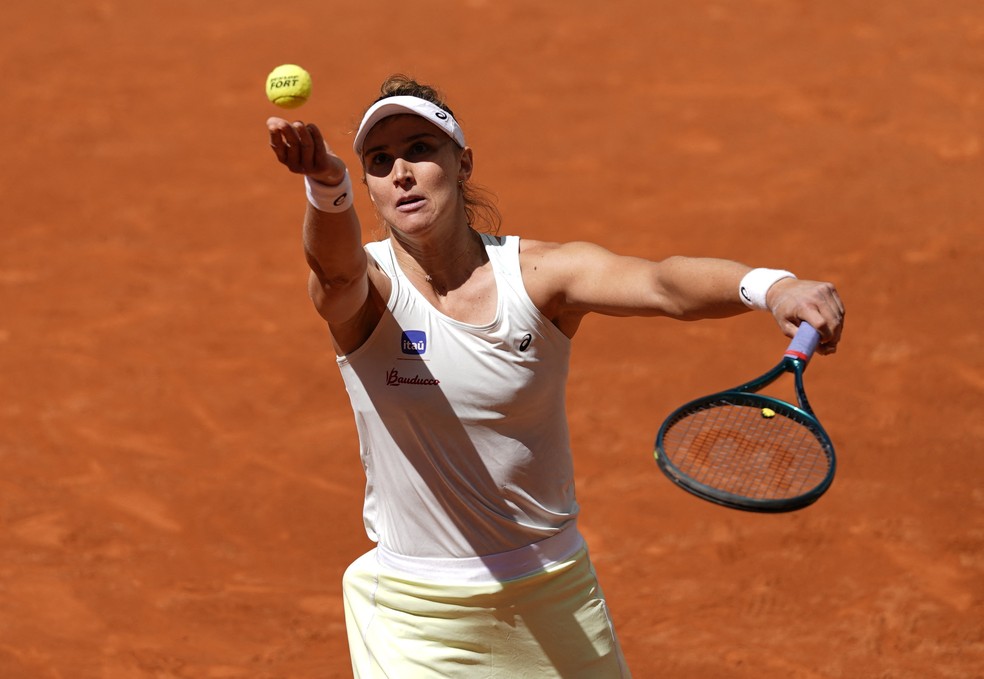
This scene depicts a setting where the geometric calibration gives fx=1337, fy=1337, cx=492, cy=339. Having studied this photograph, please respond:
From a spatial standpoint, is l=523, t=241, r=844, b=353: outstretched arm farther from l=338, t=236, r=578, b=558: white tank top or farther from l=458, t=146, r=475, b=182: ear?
l=458, t=146, r=475, b=182: ear

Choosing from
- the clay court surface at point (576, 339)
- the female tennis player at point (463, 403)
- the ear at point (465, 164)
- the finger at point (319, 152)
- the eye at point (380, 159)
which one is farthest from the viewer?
the clay court surface at point (576, 339)

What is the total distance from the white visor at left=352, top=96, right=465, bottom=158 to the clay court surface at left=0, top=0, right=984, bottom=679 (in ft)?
10.8

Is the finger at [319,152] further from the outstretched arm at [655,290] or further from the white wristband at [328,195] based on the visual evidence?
the outstretched arm at [655,290]

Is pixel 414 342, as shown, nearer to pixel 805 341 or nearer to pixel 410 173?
pixel 410 173

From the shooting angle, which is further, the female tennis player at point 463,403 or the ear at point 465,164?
the ear at point 465,164

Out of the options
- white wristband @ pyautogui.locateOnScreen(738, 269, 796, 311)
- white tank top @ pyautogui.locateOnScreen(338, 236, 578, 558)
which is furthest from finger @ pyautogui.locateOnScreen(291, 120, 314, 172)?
white wristband @ pyautogui.locateOnScreen(738, 269, 796, 311)

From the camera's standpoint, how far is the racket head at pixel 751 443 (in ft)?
11.0

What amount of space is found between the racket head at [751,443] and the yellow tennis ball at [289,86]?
1351 mm

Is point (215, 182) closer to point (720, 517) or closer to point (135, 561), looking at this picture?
point (135, 561)

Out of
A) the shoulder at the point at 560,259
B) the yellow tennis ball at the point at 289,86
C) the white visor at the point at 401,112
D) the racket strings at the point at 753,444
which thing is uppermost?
the yellow tennis ball at the point at 289,86

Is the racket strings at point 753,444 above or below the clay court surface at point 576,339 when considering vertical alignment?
above

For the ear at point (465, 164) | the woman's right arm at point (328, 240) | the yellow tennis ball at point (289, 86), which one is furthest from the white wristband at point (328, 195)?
the ear at point (465, 164)

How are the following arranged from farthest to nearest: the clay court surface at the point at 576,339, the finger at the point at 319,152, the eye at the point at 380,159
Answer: the clay court surface at the point at 576,339 → the eye at the point at 380,159 → the finger at the point at 319,152

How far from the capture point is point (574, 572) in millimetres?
3781
